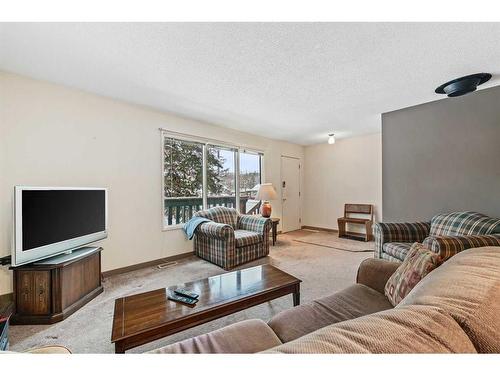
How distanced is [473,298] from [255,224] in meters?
3.00

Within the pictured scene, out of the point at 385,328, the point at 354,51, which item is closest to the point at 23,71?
the point at 354,51

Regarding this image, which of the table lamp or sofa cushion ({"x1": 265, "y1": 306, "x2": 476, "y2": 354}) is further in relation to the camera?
the table lamp

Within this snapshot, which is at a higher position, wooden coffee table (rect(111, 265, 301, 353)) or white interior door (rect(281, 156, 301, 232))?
white interior door (rect(281, 156, 301, 232))

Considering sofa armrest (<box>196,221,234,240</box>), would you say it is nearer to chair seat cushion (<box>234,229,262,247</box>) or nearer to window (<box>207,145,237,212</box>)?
chair seat cushion (<box>234,229,262,247</box>)

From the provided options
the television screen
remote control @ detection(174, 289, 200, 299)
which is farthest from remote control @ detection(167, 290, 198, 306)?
the television screen

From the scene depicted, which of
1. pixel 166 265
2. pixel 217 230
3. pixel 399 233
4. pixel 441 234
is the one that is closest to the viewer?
pixel 441 234

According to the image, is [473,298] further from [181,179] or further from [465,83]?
[181,179]

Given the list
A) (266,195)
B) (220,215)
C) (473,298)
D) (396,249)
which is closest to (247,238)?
(220,215)

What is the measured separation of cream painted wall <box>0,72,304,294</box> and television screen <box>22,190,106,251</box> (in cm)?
40

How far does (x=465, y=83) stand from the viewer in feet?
7.54

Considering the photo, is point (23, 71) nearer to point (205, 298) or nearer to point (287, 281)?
point (205, 298)

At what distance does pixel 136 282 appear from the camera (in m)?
2.58

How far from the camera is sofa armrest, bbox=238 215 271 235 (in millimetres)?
3461
